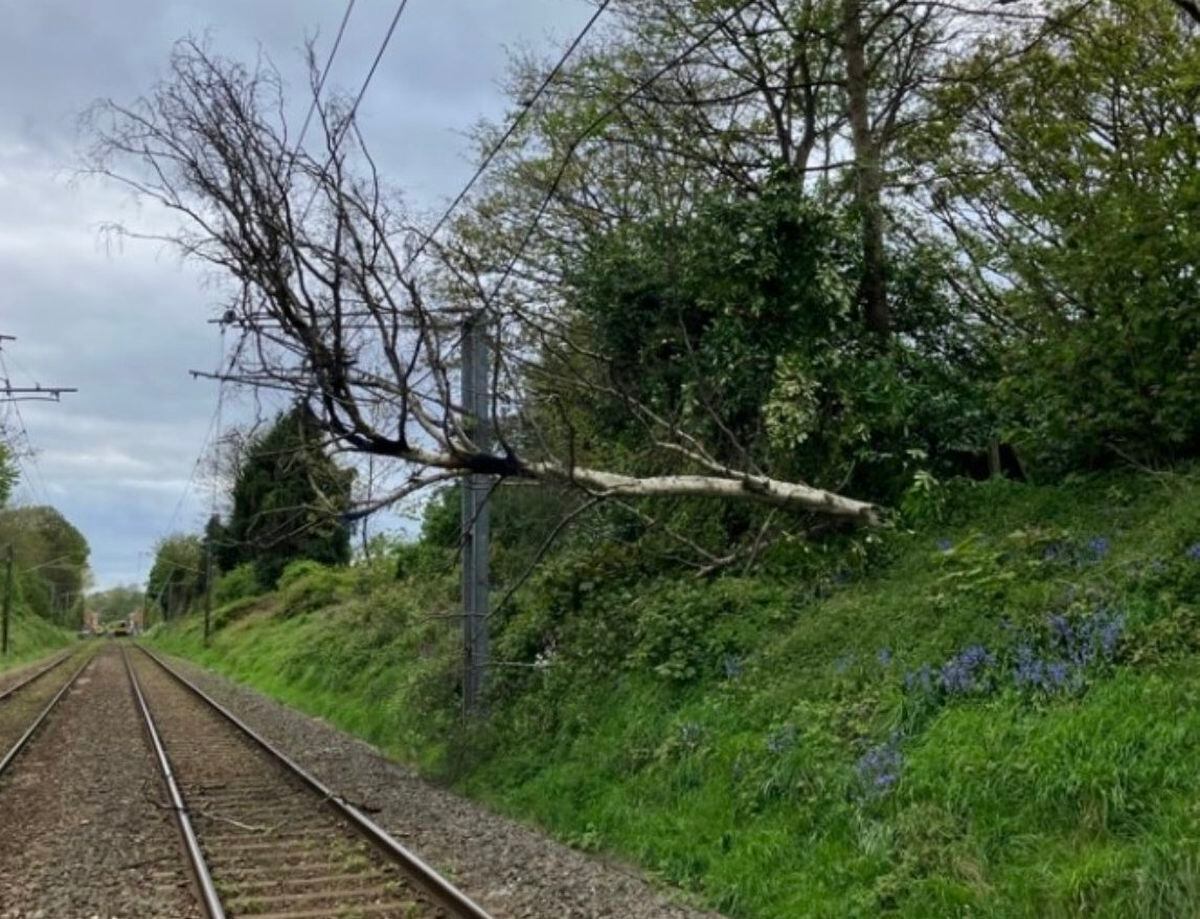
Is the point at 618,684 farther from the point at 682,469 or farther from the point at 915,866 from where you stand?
the point at 915,866

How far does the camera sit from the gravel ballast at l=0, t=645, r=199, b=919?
8.18 meters

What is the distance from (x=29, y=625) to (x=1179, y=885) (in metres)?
85.5

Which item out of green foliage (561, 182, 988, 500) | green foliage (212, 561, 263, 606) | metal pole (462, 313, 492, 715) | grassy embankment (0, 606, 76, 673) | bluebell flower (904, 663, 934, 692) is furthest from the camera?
green foliage (212, 561, 263, 606)

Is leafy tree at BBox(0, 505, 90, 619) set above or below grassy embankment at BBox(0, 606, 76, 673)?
above

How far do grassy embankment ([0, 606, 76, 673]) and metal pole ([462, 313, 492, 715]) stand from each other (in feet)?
130

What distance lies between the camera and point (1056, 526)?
36.3ft

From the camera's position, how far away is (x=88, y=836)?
1055cm

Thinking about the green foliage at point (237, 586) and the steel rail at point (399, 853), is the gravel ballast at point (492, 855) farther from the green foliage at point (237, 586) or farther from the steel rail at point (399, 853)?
the green foliage at point (237, 586)

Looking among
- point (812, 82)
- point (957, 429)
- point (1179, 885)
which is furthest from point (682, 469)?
point (1179, 885)

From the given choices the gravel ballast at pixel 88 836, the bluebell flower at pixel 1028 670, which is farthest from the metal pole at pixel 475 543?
the bluebell flower at pixel 1028 670

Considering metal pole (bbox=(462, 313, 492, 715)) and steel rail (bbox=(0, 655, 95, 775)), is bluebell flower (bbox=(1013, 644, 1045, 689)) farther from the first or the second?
steel rail (bbox=(0, 655, 95, 775))

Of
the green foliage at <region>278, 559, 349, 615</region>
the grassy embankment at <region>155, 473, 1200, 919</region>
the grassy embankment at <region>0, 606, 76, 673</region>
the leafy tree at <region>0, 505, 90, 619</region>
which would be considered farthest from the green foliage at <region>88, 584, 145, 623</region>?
the grassy embankment at <region>155, 473, 1200, 919</region>

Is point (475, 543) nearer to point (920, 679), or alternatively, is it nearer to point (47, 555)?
point (920, 679)

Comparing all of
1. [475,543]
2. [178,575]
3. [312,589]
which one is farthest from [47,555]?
[475,543]
